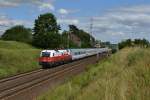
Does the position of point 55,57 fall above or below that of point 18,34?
below

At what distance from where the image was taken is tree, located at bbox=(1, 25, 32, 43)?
5989 inches

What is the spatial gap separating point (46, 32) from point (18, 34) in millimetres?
28123

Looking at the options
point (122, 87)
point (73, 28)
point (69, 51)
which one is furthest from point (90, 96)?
point (73, 28)

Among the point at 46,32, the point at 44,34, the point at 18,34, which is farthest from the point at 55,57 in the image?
the point at 18,34

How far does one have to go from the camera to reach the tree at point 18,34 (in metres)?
152

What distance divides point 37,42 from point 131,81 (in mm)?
114961

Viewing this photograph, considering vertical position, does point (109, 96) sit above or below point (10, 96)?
above

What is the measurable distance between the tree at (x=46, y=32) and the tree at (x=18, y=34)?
11719 millimetres

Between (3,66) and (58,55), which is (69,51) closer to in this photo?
(58,55)

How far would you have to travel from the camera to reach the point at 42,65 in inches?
2215

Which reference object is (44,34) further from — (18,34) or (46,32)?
(18,34)

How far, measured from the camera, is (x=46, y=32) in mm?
130625

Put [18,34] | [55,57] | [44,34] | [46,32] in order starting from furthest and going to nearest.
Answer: [18,34] → [46,32] → [44,34] → [55,57]

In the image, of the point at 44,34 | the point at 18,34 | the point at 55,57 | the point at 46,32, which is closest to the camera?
the point at 55,57
